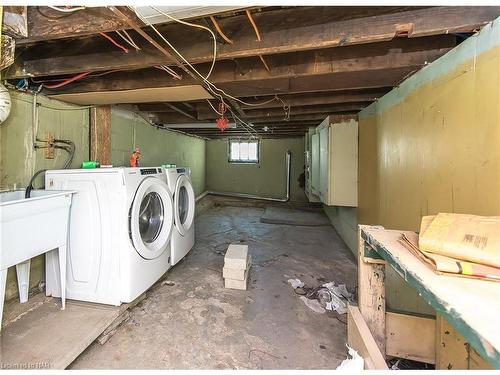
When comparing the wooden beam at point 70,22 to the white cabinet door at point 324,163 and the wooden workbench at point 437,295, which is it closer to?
the wooden workbench at point 437,295

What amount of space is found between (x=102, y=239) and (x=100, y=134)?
1560mm

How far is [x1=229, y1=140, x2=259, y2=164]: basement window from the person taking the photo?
6.80 m

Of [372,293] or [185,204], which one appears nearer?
[372,293]

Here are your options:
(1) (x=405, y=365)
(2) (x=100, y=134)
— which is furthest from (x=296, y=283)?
(2) (x=100, y=134)

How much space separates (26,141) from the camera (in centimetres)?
203

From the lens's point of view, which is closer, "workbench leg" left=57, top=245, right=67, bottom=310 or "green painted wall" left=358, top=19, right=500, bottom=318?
"green painted wall" left=358, top=19, right=500, bottom=318

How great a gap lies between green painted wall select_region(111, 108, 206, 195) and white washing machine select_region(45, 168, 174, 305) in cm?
134

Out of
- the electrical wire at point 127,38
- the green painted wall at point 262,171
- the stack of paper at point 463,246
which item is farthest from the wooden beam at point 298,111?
the green painted wall at point 262,171

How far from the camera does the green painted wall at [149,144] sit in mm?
3166

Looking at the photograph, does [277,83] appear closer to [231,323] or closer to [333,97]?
[333,97]

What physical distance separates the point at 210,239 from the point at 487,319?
3487 mm

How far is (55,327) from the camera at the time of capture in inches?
64.0

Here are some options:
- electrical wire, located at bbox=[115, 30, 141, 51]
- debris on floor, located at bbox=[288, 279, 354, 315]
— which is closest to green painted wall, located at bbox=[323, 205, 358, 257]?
debris on floor, located at bbox=[288, 279, 354, 315]

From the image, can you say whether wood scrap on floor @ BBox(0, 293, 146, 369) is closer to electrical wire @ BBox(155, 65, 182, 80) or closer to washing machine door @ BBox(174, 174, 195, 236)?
washing machine door @ BBox(174, 174, 195, 236)
